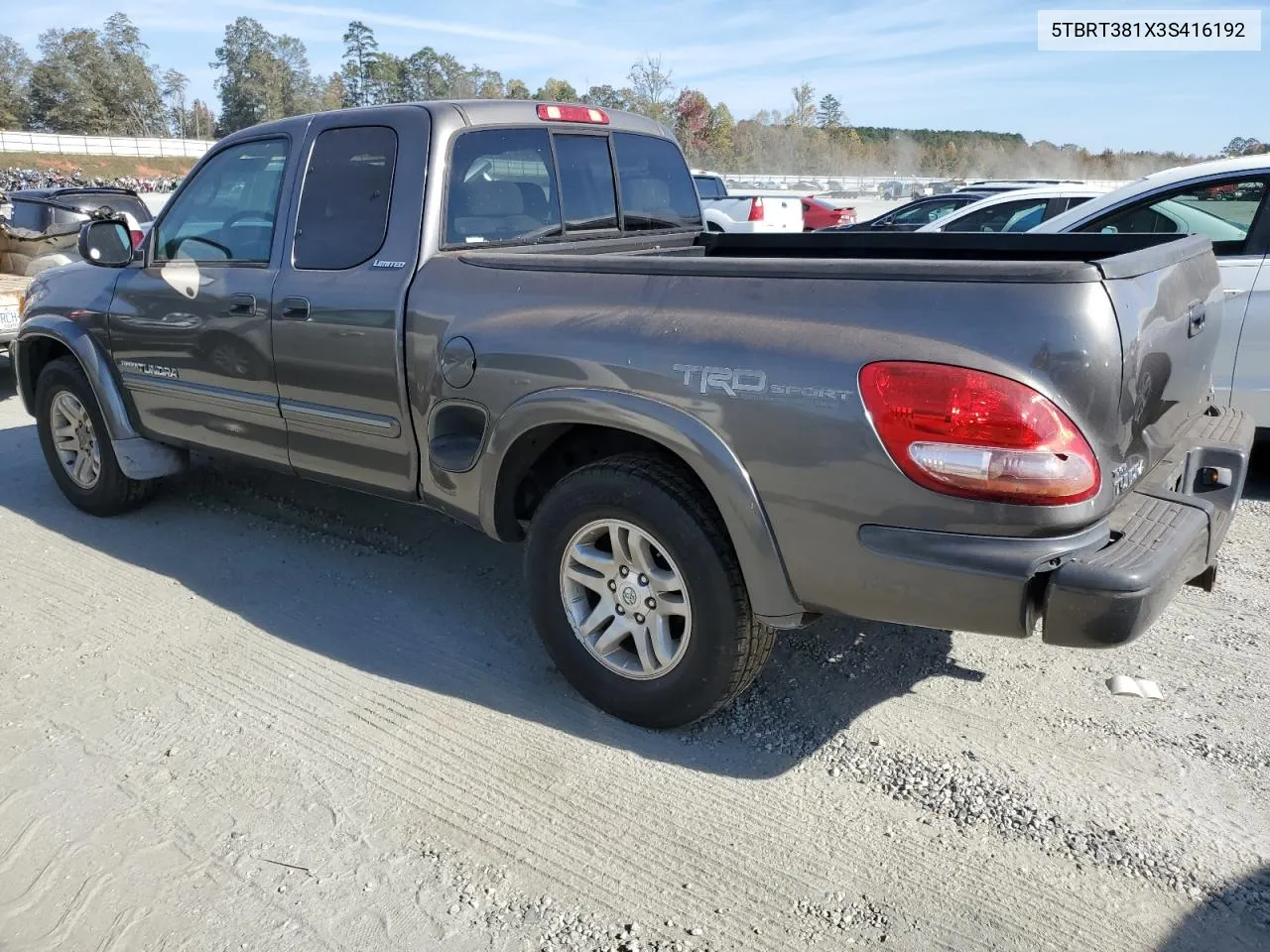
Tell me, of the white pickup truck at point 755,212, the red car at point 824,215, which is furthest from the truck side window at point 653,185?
the red car at point 824,215

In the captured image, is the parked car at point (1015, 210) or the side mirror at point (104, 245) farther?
the parked car at point (1015, 210)

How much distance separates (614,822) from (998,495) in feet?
4.53

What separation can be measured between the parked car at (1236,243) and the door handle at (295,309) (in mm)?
4232

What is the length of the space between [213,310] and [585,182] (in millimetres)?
1712

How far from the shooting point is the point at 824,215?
21.9m

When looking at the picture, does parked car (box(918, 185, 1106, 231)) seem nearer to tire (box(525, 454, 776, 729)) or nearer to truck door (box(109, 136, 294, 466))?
truck door (box(109, 136, 294, 466))

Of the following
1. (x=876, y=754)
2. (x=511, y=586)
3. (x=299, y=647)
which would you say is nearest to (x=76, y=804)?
(x=299, y=647)

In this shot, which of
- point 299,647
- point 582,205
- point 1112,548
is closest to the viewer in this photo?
point 1112,548

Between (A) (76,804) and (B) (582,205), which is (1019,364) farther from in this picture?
(A) (76,804)

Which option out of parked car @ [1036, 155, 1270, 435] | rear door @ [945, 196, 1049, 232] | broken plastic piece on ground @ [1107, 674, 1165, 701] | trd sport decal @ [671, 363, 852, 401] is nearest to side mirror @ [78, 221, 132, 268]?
trd sport decal @ [671, 363, 852, 401]

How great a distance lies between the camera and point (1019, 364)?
2.37 m

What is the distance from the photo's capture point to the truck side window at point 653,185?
451cm

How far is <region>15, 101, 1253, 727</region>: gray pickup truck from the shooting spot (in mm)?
2438

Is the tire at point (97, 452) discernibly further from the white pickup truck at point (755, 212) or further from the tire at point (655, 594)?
the white pickup truck at point (755, 212)
